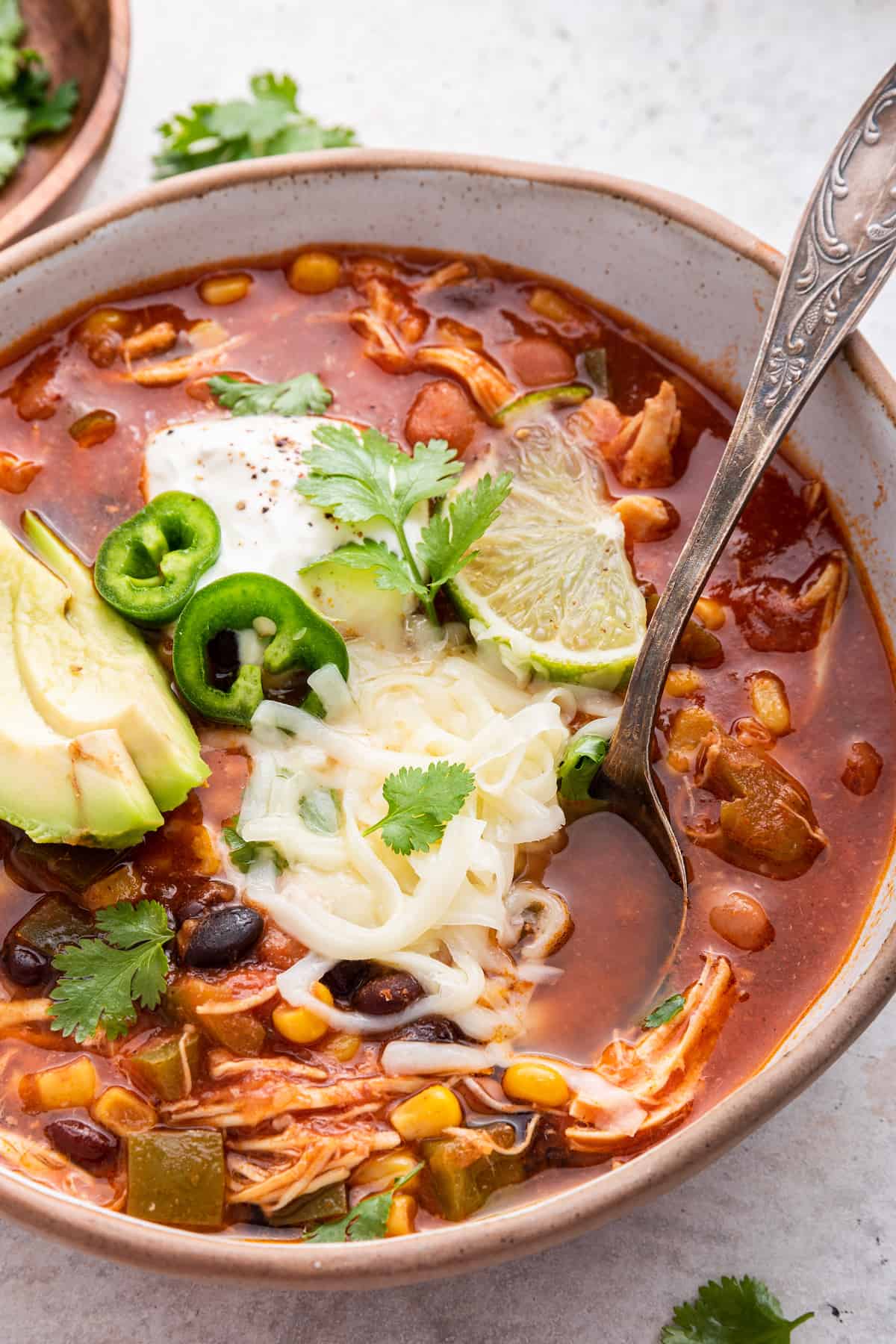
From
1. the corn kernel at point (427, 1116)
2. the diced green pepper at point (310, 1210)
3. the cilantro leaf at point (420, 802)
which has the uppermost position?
the cilantro leaf at point (420, 802)

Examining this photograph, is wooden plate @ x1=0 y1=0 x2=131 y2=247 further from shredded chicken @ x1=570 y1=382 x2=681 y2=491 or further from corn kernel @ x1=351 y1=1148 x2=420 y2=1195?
corn kernel @ x1=351 y1=1148 x2=420 y2=1195

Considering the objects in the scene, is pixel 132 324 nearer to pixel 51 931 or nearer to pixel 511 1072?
pixel 51 931

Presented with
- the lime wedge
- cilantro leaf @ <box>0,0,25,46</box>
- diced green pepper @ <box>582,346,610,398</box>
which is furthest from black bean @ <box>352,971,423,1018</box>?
cilantro leaf @ <box>0,0,25,46</box>

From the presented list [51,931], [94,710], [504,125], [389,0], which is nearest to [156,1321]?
[51,931]

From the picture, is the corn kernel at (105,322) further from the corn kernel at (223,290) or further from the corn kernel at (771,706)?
the corn kernel at (771,706)

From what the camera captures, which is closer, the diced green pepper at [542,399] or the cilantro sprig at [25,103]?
the diced green pepper at [542,399]

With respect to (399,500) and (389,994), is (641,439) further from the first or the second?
(389,994)

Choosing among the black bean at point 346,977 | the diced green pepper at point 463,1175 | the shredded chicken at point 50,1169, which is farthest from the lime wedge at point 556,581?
the shredded chicken at point 50,1169
